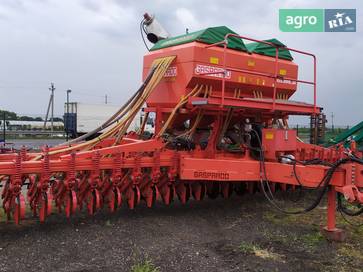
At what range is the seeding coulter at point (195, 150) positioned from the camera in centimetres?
493

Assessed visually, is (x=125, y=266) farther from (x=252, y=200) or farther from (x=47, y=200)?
(x=252, y=200)

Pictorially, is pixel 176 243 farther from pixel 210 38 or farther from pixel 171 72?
pixel 210 38

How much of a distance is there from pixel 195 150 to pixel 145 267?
2.65m

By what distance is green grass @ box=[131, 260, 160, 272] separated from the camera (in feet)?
12.5

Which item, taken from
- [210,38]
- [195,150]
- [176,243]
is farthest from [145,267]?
[210,38]

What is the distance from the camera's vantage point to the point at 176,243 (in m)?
4.75

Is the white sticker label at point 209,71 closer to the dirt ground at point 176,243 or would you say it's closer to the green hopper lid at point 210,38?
the green hopper lid at point 210,38

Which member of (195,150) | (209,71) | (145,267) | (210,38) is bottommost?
(145,267)

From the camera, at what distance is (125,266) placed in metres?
4.00

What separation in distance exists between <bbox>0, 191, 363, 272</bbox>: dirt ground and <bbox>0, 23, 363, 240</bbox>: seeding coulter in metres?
0.25

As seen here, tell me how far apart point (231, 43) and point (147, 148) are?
2279mm

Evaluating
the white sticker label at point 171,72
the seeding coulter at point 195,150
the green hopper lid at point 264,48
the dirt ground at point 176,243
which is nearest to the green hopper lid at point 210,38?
the seeding coulter at point 195,150

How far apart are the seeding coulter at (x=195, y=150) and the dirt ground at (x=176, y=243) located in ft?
0.82

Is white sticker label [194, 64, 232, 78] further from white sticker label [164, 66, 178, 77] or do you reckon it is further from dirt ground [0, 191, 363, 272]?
dirt ground [0, 191, 363, 272]
